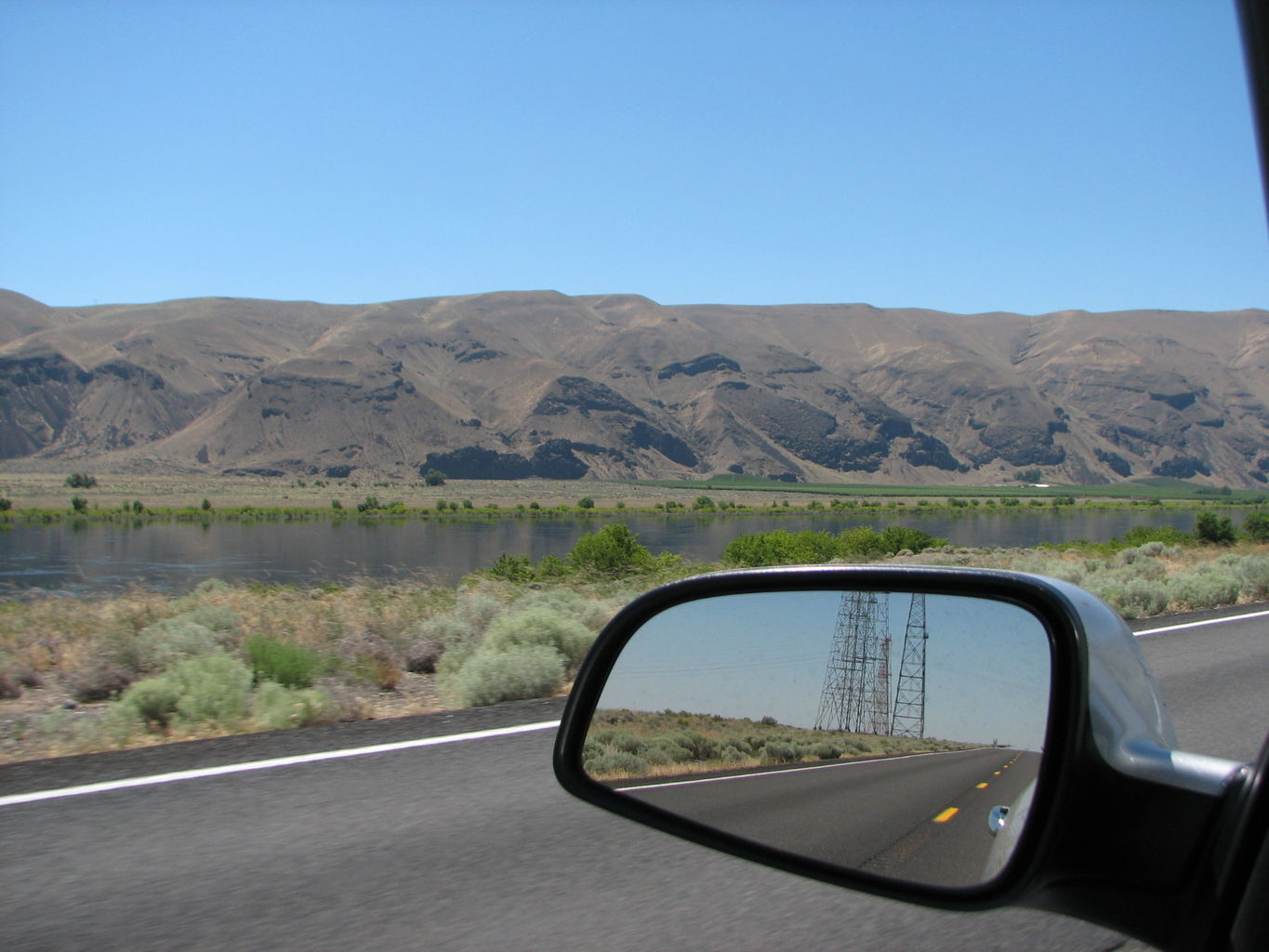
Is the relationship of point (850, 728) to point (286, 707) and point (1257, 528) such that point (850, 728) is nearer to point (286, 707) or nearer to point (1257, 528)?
point (286, 707)

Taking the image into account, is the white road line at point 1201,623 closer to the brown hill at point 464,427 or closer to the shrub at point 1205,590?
the shrub at point 1205,590

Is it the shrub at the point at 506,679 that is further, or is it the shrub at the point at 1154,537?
the shrub at the point at 1154,537

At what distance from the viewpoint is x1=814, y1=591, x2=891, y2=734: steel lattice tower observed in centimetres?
196

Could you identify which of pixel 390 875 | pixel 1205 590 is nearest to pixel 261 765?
pixel 390 875

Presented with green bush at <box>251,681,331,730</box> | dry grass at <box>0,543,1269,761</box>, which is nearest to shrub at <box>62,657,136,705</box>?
dry grass at <box>0,543,1269,761</box>

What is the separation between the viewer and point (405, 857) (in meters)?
4.23

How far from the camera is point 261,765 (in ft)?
18.8

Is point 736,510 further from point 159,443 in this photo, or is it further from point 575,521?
point 159,443

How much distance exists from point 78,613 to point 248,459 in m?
137

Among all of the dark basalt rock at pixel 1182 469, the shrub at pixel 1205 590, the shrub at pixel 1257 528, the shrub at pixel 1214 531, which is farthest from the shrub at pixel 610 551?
the dark basalt rock at pixel 1182 469

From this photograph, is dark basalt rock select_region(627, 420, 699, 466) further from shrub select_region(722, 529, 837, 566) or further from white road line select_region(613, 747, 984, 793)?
white road line select_region(613, 747, 984, 793)

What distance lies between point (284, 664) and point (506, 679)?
6.05ft

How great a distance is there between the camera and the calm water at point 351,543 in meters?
33.3

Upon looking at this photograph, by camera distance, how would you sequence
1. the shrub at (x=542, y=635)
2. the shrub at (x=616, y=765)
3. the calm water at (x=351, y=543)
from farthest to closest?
the calm water at (x=351, y=543) → the shrub at (x=542, y=635) → the shrub at (x=616, y=765)
